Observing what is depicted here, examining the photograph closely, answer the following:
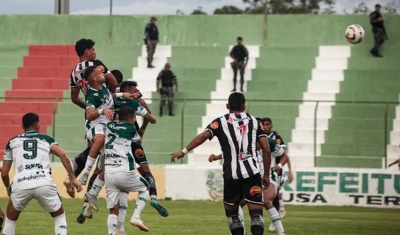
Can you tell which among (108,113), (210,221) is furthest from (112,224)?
(210,221)

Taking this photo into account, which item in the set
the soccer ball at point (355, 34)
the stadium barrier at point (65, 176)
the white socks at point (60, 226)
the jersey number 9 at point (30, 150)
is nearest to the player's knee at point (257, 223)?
the white socks at point (60, 226)

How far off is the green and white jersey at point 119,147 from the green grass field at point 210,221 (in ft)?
9.40

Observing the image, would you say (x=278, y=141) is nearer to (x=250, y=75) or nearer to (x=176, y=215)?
(x=176, y=215)

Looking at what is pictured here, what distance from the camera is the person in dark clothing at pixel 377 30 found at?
34.4 meters

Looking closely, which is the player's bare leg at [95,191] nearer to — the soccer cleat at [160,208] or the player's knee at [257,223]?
the soccer cleat at [160,208]

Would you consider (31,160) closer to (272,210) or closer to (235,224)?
(235,224)

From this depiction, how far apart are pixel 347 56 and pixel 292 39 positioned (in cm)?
242

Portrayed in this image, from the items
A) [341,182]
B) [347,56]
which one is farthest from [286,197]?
[347,56]

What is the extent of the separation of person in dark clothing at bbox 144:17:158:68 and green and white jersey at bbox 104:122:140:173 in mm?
20608

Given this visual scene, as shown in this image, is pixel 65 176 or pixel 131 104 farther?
pixel 65 176

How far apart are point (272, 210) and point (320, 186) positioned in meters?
11.4

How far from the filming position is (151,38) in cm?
3544

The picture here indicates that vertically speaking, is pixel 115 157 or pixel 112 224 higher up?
pixel 115 157

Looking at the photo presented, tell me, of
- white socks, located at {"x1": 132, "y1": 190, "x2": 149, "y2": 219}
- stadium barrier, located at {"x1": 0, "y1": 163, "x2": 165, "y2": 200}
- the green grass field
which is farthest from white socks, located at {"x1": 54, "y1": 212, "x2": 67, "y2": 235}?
stadium barrier, located at {"x1": 0, "y1": 163, "x2": 165, "y2": 200}
